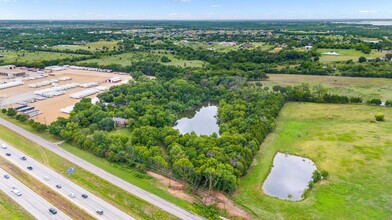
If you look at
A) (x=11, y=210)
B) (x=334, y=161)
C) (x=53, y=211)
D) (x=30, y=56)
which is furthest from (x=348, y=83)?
(x=30, y=56)

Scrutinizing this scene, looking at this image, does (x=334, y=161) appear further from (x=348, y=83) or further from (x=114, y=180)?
(x=348, y=83)

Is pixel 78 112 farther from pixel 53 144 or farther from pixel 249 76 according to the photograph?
pixel 249 76

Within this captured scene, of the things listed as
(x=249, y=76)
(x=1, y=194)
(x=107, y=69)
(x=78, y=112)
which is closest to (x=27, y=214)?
(x=1, y=194)

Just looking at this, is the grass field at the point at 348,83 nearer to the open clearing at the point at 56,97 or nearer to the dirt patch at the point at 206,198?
the open clearing at the point at 56,97

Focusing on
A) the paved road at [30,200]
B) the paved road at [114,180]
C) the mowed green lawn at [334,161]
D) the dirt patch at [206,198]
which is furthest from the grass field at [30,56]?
the dirt patch at [206,198]

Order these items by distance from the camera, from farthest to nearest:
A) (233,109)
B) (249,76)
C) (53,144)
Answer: (249,76) < (233,109) < (53,144)

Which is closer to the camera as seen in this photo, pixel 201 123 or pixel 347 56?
pixel 201 123

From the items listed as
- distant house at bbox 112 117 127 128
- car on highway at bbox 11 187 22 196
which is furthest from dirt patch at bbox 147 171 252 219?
distant house at bbox 112 117 127 128
